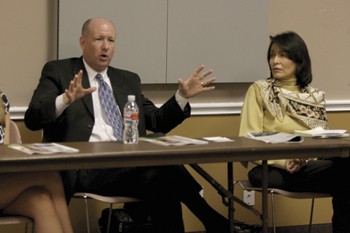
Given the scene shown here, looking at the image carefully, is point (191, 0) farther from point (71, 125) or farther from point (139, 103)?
point (71, 125)

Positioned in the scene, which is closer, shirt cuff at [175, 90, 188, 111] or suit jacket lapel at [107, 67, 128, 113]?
shirt cuff at [175, 90, 188, 111]

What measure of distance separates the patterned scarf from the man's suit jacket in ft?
1.86

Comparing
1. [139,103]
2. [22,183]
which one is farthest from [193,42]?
[22,183]

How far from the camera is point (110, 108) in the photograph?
12.7ft

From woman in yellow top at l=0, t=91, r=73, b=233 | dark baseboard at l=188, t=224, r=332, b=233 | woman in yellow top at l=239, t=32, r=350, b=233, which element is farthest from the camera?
dark baseboard at l=188, t=224, r=332, b=233

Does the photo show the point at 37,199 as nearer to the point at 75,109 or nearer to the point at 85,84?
the point at 75,109

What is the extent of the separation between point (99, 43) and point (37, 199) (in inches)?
46.4

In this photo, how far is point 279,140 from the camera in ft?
10.6

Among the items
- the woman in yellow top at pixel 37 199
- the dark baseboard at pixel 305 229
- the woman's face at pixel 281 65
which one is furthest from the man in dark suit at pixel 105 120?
the dark baseboard at pixel 305 229

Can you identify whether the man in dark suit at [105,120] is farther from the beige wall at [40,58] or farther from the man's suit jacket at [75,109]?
the beige wall at [40,58]

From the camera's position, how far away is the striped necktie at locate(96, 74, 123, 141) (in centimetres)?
382

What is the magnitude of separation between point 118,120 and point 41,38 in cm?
76

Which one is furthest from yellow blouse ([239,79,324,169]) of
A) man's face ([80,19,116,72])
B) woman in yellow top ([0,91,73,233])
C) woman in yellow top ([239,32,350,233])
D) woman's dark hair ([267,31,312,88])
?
woman in yellow top ([0,91,73,233])

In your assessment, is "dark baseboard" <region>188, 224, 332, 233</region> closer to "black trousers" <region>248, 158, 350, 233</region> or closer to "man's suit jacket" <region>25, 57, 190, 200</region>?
"black trousers" <region>248, 158, 350, 233</region>
